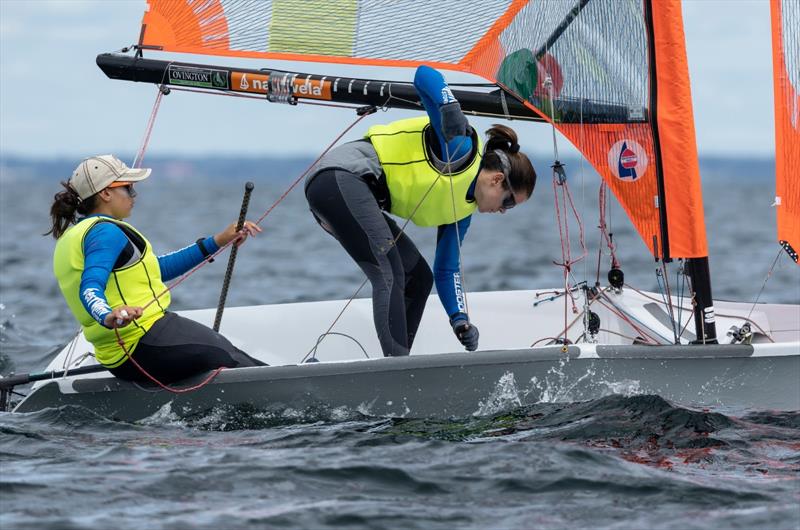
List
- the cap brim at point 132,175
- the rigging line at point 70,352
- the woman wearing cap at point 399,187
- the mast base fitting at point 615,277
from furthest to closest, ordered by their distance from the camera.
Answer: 1. the mast base fitting at point 615,277
2. the rigging line at point 70,352
3. the woman wearing cap at point 399,187
4. the cap brim at point 132,175

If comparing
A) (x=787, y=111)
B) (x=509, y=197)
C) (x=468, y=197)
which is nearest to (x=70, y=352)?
(x=468, y=197)

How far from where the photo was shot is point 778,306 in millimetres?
5281

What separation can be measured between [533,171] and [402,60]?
755mm

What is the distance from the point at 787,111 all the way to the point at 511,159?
1140 millimetres

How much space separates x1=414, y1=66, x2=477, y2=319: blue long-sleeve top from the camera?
3.86 metres

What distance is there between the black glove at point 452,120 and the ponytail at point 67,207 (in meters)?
1.17

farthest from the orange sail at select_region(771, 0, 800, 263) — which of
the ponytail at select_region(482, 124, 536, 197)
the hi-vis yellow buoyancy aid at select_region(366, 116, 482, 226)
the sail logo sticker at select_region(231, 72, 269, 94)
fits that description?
the sail logo sticker at select_region(231, 72, 269, 94)

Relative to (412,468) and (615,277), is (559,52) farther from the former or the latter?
(412,468)

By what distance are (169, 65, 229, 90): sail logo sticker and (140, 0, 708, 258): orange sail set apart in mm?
78

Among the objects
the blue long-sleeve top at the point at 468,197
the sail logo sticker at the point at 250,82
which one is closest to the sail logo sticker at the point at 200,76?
the sail logo sticker at the point at 250,82

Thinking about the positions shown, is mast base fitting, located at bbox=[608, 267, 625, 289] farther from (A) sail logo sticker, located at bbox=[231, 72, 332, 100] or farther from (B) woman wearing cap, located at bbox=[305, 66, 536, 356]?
(A) sail logo sticker, located at bbox=[231, 72, 332, 100]

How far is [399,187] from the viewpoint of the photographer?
416 cm

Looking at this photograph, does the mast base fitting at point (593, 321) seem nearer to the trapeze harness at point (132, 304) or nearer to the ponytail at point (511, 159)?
the ponytail at point (511, 159)

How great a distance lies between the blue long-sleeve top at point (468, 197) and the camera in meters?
3.86
